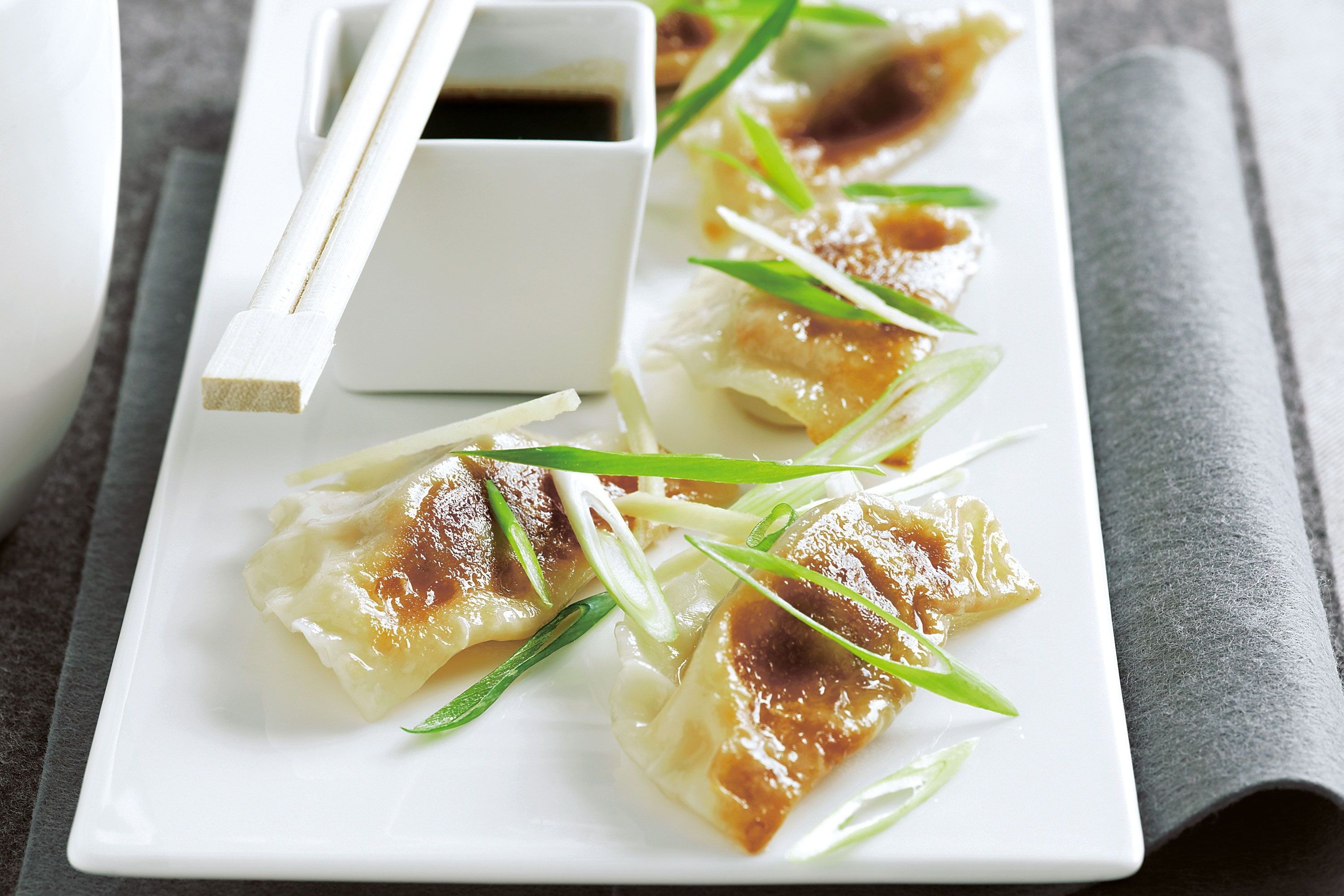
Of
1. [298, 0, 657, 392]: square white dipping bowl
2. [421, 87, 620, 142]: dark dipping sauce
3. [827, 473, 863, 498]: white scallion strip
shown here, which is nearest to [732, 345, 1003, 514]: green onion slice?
[827, 473, 863, 498]: white scallion strip

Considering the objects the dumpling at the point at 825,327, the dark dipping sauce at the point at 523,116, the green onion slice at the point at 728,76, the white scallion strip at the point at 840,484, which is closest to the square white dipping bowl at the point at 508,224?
the dark dipping sauce at the point at 523,116

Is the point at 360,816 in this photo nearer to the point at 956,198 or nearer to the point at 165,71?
the point at 956,198

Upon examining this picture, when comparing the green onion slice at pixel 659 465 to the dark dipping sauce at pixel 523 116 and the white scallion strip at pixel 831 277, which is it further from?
the dark dipping sauce at pixel 523 116

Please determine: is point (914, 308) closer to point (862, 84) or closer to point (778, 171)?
point (778, 171)

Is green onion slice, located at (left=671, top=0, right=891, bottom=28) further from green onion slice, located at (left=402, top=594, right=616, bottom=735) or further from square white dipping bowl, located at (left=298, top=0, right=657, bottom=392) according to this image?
green onion slice, located at (left=402, top=594, right=616, bottom=735)

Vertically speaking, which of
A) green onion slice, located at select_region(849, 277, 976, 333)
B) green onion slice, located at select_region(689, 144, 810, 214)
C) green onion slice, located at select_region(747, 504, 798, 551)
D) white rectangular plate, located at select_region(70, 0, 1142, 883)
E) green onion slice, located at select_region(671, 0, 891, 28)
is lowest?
white rectangular plate, located at select_region(70, 0, 1142, 883)
